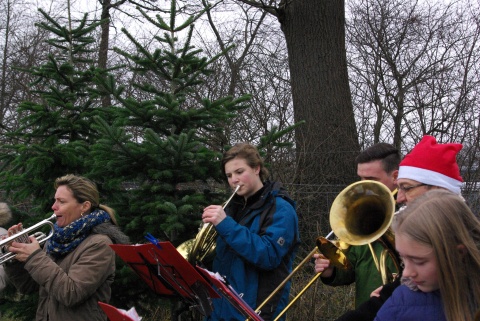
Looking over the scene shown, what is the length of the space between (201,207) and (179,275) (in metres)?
1.41

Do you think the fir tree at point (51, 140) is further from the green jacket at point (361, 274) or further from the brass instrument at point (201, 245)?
the green jacket at point (361, 274)

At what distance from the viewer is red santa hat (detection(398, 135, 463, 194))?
2.60 metres

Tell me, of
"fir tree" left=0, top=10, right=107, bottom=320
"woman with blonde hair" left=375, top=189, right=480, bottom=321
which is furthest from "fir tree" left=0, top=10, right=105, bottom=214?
"woman with blonde hair" left=375, top=189, right=480, bottom=321

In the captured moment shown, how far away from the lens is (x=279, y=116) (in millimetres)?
9188

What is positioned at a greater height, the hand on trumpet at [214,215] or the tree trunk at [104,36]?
the tree trunk at [104,36]

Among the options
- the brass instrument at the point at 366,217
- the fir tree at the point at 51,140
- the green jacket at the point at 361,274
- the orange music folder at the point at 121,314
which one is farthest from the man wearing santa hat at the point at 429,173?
the fir tree at the point at 51,140

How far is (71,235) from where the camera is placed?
3.44 metres

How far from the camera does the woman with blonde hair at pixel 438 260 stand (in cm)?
176

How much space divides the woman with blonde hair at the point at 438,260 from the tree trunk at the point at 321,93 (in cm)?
583

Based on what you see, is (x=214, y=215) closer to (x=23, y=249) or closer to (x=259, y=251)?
(x=259, y=251)

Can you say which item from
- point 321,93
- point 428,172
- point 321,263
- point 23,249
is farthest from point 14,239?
point 321,93

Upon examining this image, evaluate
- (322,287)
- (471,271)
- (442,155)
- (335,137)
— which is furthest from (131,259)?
(335,137)

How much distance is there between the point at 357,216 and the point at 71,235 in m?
1.75

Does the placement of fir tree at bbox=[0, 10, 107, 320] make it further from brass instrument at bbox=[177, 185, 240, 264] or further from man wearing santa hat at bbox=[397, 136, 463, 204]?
man wearing santa hat at bbox=[397, 136, 463, 204]
